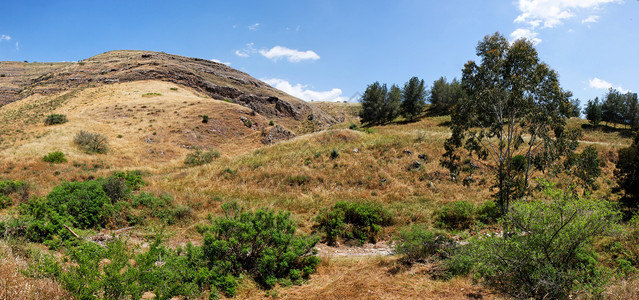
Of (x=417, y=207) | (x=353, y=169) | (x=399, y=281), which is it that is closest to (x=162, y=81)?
(x=353, y=169)

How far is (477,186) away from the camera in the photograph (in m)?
17.2

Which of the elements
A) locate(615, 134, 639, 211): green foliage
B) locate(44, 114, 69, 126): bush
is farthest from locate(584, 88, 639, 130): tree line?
locate(44, 114, 69, 126): bush

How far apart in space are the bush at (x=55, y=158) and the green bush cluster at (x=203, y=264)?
19803 millimetres

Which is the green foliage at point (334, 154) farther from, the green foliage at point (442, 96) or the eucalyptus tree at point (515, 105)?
the green foliage at point (442, 96)

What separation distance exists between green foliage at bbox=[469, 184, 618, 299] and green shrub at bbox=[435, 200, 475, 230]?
6656 millimetres

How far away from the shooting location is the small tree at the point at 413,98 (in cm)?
4672

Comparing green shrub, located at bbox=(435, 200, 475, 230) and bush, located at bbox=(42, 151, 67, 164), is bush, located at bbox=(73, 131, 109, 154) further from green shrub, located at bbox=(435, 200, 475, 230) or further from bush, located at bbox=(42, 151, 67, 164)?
green shrub, located at bbox=(435, 200, 475, 230)

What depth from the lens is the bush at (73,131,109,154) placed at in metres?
25.5

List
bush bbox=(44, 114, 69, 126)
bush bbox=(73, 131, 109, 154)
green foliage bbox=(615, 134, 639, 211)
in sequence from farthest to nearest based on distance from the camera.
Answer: bush bbox=(44, 114, 69, 126)
bush bbox=(73, 131, 109, 154)
green foliage bbox=(615, 134, 639, 211)

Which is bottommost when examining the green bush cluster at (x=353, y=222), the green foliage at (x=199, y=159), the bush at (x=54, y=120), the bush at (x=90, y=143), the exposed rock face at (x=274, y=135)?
the green bush cluster at (x=353, y=222)

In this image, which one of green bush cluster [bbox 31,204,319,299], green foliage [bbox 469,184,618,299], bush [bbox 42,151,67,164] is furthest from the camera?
bush [bbox 42,151,67,164]

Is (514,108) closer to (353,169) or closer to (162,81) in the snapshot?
(353,169)

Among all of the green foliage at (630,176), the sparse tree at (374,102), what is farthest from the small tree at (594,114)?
the green foliage at (630,176)

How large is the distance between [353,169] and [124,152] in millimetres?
22270
